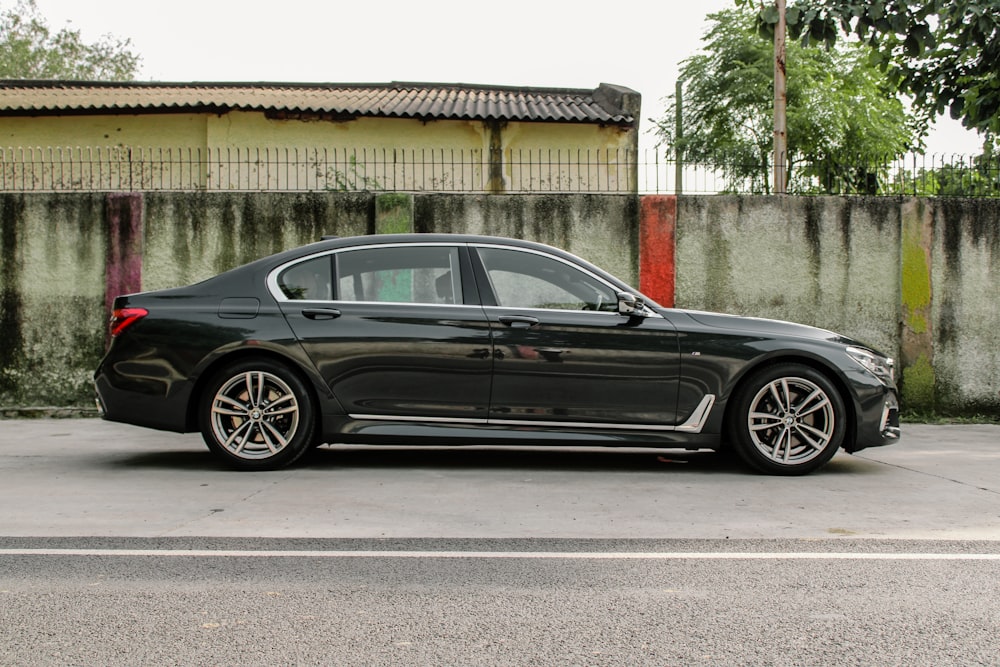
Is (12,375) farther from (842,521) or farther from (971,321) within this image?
(971,321)

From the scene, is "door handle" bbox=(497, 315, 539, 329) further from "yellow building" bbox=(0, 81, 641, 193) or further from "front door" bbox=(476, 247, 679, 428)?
"yellow building" bbox=(0, 81, 641, 193)

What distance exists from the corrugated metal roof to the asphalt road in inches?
532

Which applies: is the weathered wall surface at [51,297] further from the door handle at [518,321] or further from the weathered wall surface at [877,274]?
the weathered wall surface at [877,274]

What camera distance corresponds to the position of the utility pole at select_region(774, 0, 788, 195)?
1130 centimetres

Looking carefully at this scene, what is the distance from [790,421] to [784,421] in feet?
0.13

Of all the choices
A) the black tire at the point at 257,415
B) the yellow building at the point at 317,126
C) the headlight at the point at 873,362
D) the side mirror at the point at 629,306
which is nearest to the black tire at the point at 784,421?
the headlight at the point at 873,362

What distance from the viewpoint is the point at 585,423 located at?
685cm

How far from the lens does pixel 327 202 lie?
36.7 ft

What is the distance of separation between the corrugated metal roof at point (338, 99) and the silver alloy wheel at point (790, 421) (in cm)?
1373

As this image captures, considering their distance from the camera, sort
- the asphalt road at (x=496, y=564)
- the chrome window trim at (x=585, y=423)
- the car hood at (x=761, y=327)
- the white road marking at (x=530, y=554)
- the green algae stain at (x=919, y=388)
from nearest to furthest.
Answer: the asphalt road at (x=496, y=564), the white road marking at (x=530, y=554), the chrome window trim at (x=585, y=423), the car hood at (x=761, y=327), the green algae stain at (x=919, y=388)

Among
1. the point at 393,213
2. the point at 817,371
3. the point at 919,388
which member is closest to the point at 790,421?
the point at 817,371

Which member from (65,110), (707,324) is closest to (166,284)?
(707,324)

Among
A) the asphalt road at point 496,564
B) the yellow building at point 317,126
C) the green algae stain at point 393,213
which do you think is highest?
the yellow building at point 317,126

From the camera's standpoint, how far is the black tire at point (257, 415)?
687cm
